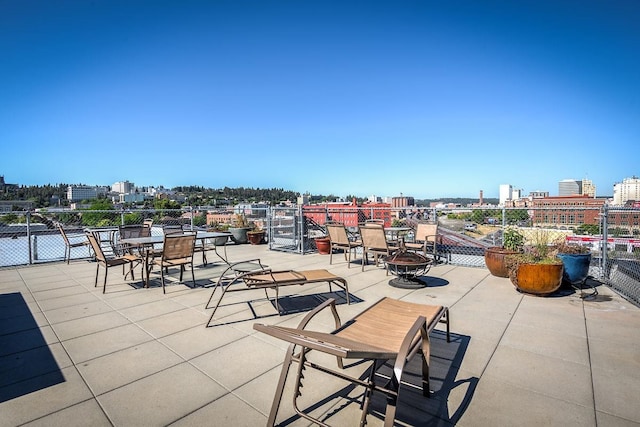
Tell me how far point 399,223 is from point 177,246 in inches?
219

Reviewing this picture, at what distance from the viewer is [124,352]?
2.77 meters

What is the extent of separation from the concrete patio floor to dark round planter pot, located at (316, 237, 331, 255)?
3.78 m

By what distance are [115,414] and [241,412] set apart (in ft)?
2.47

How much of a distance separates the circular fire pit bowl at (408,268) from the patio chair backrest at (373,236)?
0.65 metres

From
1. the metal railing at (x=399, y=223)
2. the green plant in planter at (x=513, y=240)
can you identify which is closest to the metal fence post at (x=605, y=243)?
the metal railing at (x=399, y=223)

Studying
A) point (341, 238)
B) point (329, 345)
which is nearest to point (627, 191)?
point (341, 238)

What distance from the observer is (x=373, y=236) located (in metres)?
6.04

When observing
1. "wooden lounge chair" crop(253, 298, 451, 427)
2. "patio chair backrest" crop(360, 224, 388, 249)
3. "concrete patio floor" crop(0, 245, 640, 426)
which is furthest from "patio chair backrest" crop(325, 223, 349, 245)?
"wooden lounge chair" crop(253, 298, 451, 427)

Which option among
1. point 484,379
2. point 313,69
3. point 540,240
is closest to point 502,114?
point 313,69

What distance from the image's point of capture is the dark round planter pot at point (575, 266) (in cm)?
462

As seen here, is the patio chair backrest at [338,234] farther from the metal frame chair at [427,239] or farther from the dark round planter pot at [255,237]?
the dark round planter pot at [255,237]

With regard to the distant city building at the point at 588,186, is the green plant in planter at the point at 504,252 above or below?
below

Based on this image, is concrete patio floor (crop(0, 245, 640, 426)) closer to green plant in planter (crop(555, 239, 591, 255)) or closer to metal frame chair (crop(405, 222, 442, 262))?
green plant in planter (crop(555, 239, 591, 255))

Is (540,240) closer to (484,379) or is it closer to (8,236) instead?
(484,379)
